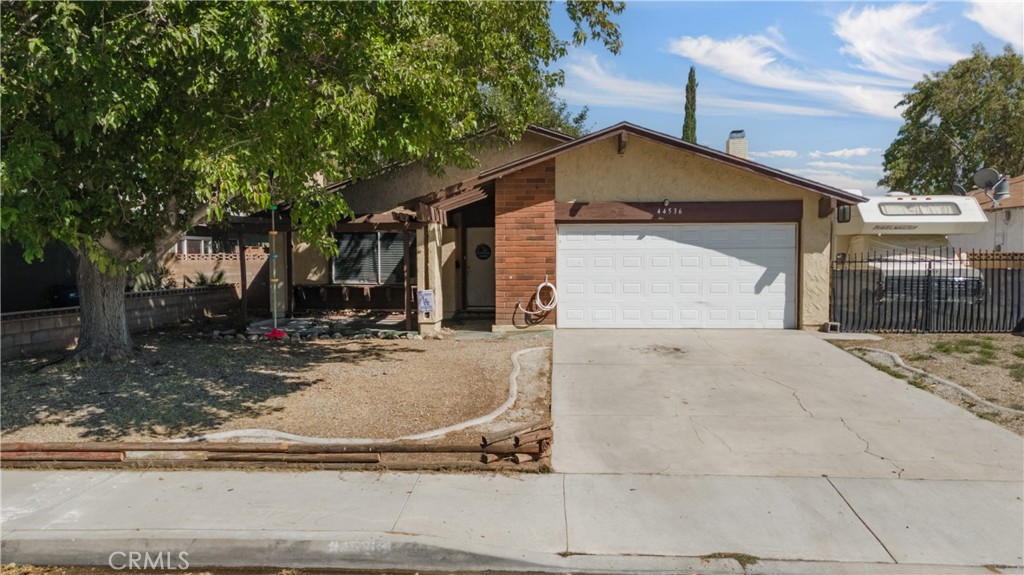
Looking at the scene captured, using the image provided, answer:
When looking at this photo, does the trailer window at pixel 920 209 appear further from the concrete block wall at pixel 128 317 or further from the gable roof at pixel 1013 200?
the concrete block wall at pixel 128 317

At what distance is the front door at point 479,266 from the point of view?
17.0m

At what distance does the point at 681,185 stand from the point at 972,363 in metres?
5.83

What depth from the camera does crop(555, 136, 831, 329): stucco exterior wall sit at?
13.5m

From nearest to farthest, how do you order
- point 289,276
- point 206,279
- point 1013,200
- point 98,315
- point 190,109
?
point 190,109 < point 98,315 < point 289,276 < point 206,279 < point 1013,200

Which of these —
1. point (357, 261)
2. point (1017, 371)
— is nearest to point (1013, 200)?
point (1017, 371)

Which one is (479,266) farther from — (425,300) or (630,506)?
(630,506)

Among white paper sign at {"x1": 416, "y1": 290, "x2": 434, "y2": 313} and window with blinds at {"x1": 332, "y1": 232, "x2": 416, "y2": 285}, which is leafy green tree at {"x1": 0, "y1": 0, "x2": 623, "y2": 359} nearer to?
white paper sign at {"x1": 416, "y1": 290, "x2": 434, "y2": 313}

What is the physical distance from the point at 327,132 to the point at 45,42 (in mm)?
2859

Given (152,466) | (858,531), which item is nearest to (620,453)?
(858,531)

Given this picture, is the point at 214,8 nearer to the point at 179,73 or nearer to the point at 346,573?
the point at 179,73

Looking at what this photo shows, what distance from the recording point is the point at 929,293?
1334 centimetres

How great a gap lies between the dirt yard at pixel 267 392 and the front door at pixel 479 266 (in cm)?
496

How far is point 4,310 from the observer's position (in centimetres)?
1200

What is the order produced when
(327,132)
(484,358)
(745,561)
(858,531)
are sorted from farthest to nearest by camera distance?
(484,358)
(327,132)
(858,531)
(745,561)
